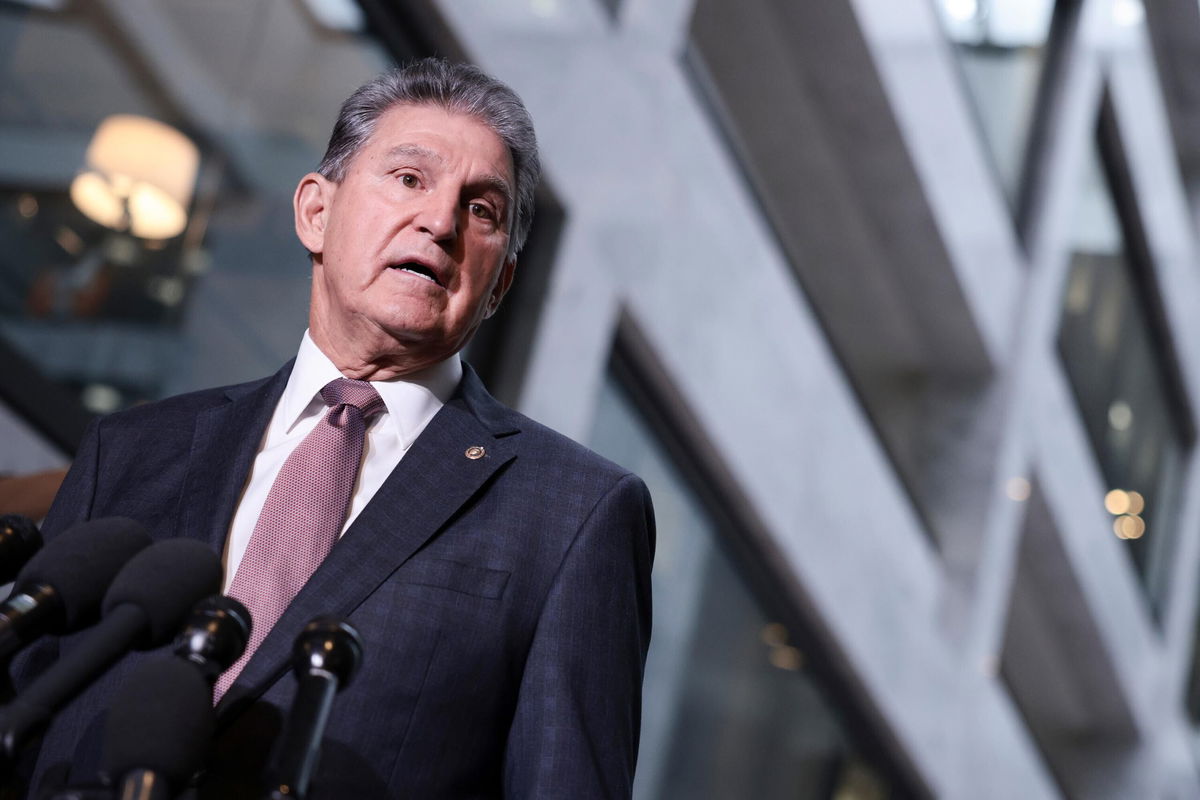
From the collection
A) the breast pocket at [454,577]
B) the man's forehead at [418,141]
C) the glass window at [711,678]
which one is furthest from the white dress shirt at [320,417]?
the glass window at [711,678]

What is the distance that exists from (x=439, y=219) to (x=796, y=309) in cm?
624

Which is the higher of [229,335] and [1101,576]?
[1101,576]

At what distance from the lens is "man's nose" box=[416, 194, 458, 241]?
6.83 feet

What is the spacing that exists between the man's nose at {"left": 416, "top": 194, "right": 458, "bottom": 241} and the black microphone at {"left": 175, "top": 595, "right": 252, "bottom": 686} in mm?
805

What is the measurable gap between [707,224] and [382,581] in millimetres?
5429

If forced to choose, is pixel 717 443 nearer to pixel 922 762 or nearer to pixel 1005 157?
pixel 922 762

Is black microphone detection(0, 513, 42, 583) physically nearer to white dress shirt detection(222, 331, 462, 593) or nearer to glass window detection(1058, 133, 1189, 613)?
white dress shirt detection(222, 331, 462, 593)

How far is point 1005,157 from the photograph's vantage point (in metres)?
11.1

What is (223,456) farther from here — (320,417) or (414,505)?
(414,505)

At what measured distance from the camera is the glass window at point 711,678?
301 inches

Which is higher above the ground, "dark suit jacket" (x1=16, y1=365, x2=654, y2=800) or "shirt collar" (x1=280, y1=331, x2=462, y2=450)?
"shirt collar" (x1=280, y1=331, x2=462, y2=450)

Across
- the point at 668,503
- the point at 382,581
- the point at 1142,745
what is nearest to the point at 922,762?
the point at 668,503

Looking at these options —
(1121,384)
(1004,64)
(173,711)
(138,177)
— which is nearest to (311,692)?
(173,711)

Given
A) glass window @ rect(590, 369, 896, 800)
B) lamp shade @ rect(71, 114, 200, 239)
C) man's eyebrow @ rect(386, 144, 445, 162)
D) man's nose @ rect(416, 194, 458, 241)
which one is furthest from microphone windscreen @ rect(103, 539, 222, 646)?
glass window @ rect(590, 369, 896, 800)
